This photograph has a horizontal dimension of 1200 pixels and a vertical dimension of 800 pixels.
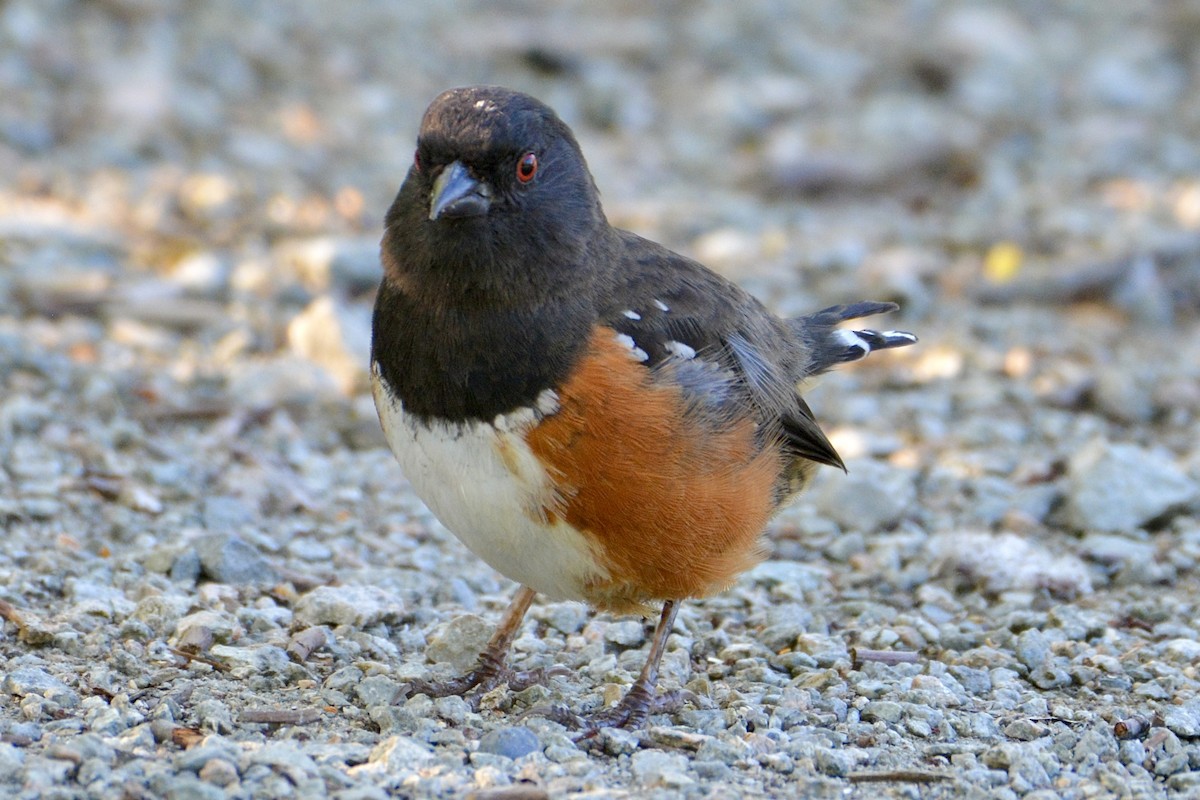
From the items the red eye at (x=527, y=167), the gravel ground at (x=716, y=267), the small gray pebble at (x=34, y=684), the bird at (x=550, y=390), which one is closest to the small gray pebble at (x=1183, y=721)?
the gravel ground at (x=716, y=267)

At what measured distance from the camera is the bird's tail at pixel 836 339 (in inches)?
252

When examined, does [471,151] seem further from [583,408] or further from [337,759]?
[337,759]

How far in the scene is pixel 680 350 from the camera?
5309 mm

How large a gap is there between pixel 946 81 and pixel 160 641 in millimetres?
9427

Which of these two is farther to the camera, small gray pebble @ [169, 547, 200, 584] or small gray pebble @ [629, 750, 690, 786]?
small gray pebble @ [169, 547, 200, 584]

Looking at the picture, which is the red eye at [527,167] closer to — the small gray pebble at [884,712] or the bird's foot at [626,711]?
the bird's foot at [626,711]

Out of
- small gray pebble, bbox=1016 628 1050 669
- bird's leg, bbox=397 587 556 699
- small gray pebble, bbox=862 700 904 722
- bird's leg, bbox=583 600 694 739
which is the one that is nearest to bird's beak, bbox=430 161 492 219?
bird's leg, bbox=397 587 556 699

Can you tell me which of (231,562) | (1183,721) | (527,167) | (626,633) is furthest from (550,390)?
(1183,721)

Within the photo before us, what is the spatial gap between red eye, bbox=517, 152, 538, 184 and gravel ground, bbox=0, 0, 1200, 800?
1.68 metres

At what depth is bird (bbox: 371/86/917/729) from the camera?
192 inches

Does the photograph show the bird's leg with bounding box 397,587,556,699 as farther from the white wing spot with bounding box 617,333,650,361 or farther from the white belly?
the white wing spot with bounding box 617,333,650,361

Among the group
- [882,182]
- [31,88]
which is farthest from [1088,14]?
[31,88]

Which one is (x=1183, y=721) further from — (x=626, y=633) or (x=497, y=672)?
(x=497, y=672)

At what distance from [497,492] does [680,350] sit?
2.86 ft
